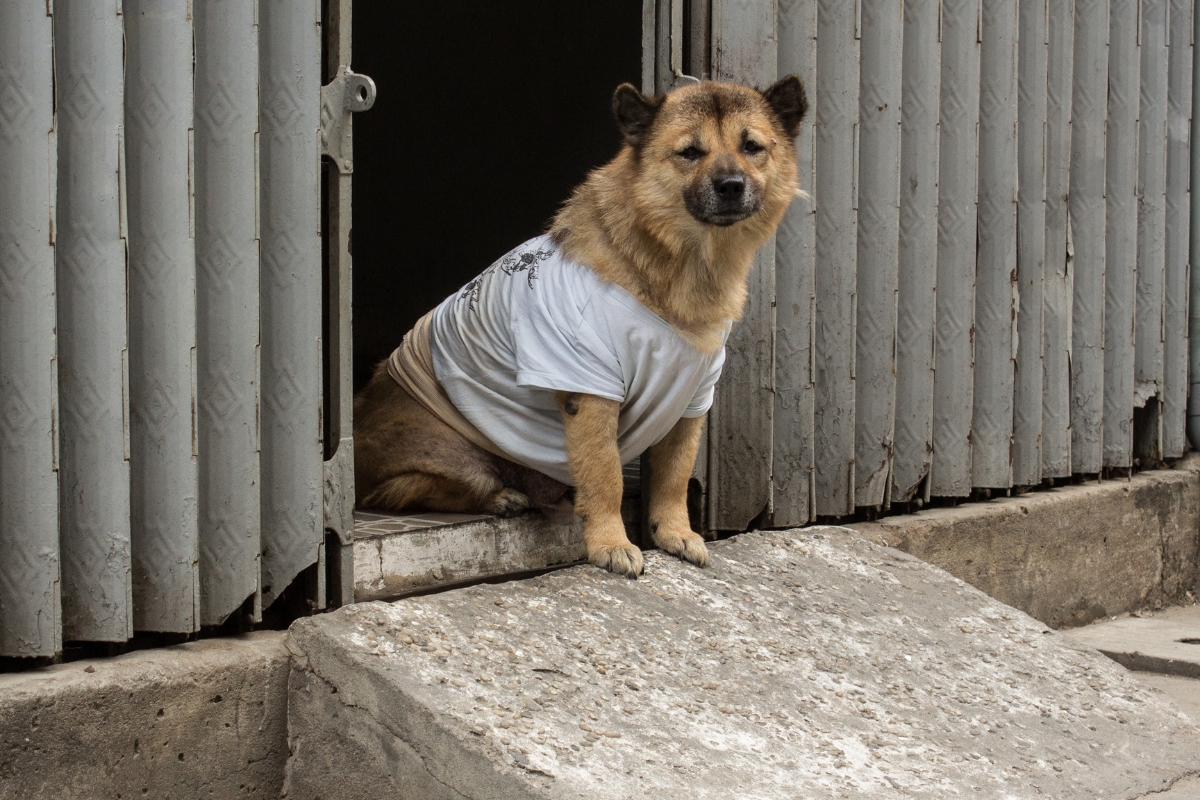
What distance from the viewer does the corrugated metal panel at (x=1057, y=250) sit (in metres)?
5.62

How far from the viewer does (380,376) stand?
4.61m

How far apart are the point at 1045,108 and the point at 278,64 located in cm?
375

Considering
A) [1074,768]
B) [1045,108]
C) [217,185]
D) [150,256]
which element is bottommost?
[1074,768]

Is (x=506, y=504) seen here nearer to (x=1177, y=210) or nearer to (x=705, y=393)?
(x=705, y=393)

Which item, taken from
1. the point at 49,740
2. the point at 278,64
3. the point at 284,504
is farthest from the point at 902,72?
the point at 49,740

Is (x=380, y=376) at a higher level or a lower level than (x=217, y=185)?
lower

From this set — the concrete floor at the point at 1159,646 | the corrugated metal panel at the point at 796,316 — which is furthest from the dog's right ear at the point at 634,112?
the concrete floor at the point at 1159,646

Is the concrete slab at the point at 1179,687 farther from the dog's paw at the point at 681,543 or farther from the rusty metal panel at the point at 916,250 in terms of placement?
the dog's paw at the point at 681,543

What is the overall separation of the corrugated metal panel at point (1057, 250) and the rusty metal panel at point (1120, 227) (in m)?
0.39

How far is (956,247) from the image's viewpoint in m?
5.23

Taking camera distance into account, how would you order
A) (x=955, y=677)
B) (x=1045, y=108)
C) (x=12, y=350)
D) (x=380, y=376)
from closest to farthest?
1. (x=12, y=350)
2. (x=955, y=677)
3. (x=380, y=376)
4. (x=1045, y=108)

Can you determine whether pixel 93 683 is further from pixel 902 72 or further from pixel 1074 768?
pixel 902 72

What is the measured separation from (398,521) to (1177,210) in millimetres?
4579

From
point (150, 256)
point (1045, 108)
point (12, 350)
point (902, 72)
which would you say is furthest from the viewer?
point (1045, 108)
